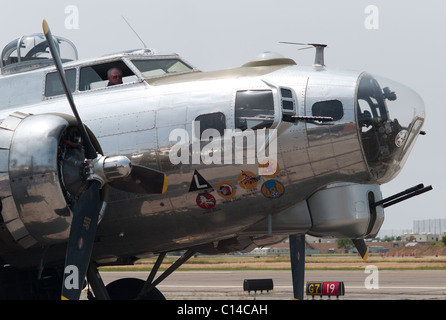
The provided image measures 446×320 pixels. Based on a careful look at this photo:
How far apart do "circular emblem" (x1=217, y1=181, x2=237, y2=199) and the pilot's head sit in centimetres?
354

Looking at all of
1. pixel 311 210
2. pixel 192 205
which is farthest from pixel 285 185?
pixel 192 205

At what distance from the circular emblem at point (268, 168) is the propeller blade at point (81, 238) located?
3028 millimetres

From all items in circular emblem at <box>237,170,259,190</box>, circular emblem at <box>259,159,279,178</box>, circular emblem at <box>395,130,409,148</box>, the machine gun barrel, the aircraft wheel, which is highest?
circular emblem at <box>395,130,409,148</box>

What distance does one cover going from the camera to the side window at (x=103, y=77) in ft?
49.1

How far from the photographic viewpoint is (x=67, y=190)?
1233 cm

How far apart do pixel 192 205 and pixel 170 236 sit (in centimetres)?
93

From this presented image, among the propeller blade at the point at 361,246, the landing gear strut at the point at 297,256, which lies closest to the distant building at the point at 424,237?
the propeller blade at the point at 361,246

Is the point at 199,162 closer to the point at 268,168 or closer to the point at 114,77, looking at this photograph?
the point at 268,168

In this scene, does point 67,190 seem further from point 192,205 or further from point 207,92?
point 207,92

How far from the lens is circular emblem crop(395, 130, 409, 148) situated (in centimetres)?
1320

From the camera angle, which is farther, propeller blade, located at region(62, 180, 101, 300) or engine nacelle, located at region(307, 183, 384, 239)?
engine nacelle, located at region(307, 183, 384, 239)

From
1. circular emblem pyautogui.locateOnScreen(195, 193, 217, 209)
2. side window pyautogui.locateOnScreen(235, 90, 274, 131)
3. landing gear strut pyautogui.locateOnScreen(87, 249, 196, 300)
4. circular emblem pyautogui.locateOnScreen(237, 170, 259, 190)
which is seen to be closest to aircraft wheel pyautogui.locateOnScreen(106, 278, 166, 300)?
landing gear strut pyautogui.locateOnScreen(87, 249, 196, 300)

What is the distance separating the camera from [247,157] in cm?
1300

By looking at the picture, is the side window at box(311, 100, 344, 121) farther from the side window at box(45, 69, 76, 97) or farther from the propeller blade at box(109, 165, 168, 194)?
the side window at box(45, 69, 76, 97)
